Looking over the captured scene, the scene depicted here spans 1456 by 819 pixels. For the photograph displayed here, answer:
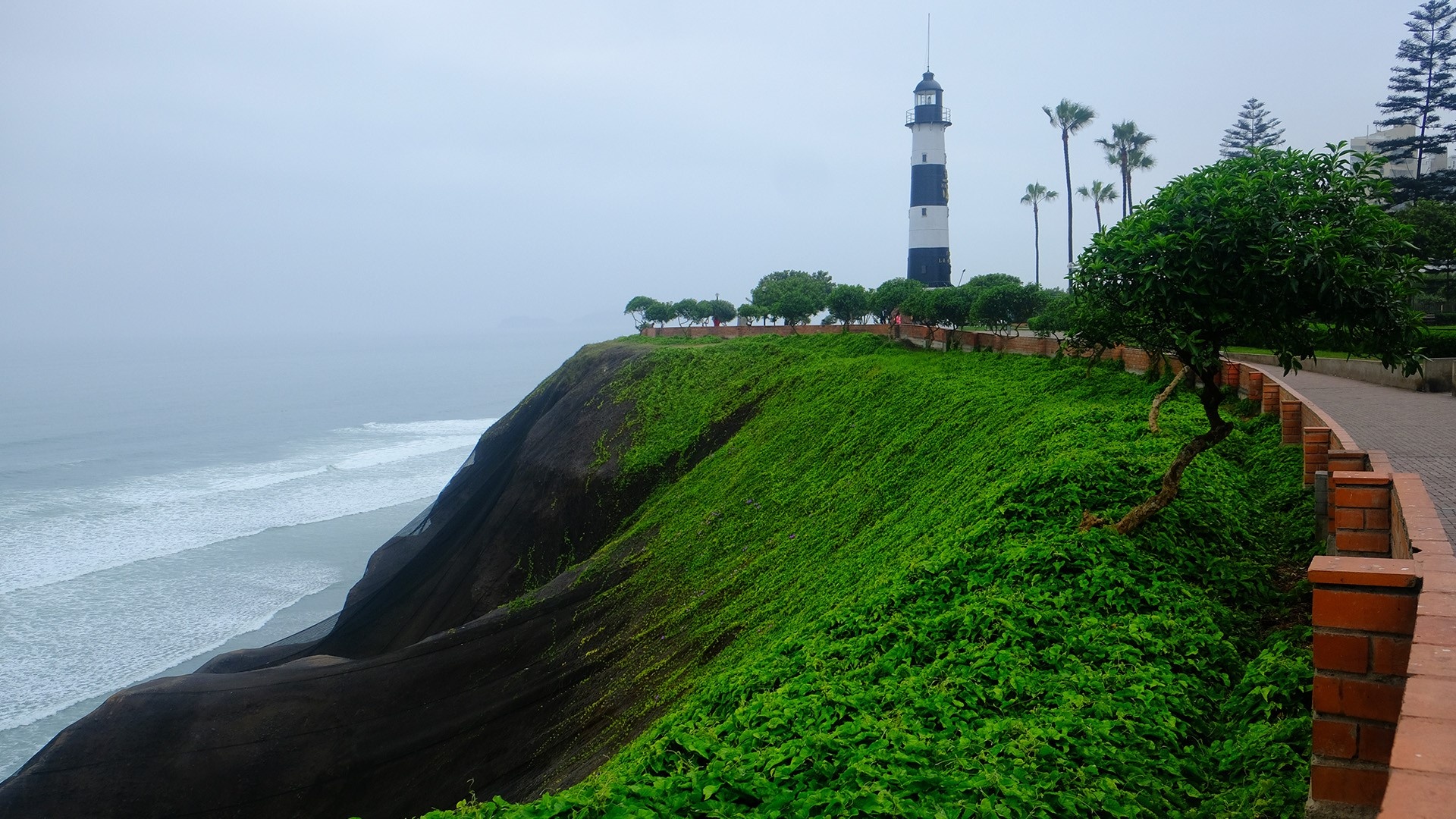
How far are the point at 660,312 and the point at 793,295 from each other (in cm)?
1178

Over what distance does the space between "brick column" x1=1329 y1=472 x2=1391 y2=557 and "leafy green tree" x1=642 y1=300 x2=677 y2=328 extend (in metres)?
43.0

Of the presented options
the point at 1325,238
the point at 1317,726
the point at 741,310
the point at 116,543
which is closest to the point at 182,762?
the point at 1317,726

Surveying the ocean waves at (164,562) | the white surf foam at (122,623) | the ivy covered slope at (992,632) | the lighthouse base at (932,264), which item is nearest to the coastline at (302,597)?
the ocean waves at (164,562)

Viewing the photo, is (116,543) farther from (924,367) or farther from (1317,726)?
(1317,726)

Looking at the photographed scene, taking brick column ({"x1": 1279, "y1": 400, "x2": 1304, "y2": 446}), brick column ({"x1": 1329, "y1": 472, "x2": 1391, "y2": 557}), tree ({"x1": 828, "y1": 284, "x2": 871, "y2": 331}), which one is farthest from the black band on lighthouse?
brick column ({"x1": 1329, "y1": 472, "x2": 1391, "y2": 557})

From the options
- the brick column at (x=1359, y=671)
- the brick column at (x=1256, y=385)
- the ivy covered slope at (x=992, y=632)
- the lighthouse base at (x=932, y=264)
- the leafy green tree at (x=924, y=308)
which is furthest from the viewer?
the lighthouse base at (x=932, y=264)

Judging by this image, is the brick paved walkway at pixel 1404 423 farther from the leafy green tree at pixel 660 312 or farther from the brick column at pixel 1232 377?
the leafy green tree at pixel 660 312

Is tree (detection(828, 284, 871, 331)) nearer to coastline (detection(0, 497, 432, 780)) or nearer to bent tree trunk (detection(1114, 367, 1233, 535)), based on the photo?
coastline (detection(0, 497, 432, 780))

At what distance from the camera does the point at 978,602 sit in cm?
808

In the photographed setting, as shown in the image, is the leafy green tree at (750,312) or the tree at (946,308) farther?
the leafy green tree at (750,312)

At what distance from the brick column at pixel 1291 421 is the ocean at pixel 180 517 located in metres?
21.2

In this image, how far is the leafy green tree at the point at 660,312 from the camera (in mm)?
49125

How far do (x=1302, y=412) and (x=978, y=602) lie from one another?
6526 mm

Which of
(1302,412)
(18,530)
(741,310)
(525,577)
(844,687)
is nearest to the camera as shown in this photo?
(844,687)
